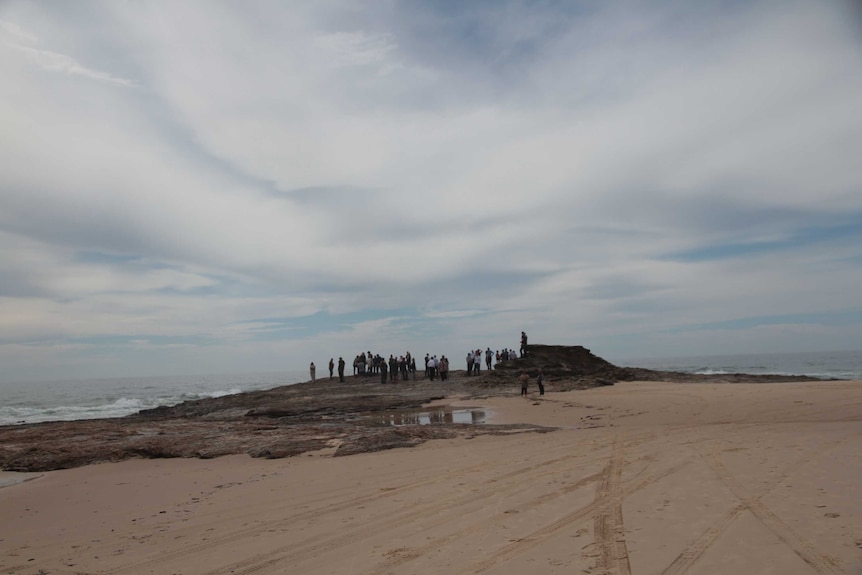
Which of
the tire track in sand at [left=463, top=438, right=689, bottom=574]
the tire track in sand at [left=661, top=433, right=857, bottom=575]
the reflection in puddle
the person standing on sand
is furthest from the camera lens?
the person standing on sand

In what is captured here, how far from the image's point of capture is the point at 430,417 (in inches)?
750

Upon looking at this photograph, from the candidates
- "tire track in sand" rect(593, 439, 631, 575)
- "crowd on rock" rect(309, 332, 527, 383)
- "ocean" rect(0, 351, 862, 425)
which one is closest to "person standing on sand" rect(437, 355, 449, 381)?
"crowd on rock" rect(309, 332, 527, 383)

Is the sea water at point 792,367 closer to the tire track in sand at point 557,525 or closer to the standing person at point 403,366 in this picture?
the standing person at point 403,366

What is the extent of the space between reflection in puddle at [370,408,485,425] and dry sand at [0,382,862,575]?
18.2 ft

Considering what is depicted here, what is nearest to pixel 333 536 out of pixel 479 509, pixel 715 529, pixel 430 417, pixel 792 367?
pixel 479 509

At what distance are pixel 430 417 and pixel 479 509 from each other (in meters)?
12.7

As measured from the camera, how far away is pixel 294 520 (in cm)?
668

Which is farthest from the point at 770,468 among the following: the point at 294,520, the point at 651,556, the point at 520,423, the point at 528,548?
the point at 520,423

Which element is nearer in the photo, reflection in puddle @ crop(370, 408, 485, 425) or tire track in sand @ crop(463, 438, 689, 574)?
tire track in sand @ crop(463, 438, 689, 574)

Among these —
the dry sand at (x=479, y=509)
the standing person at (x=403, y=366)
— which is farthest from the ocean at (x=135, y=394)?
the dry sand at (x=479, y=509)

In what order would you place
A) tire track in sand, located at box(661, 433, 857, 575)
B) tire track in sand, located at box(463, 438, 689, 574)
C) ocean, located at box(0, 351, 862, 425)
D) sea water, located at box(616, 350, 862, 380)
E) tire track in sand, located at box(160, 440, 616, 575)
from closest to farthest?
tire track in sand, located at box(661, 433, 857, 575) < tire track in sand, located at box(463, 438, 689, 574) < tire track in sand, located at box(160, 440, 616, 575) < ocean, located at box(0, 351, 862, 425) < sea water, located at box(616, 350, 862, 380)

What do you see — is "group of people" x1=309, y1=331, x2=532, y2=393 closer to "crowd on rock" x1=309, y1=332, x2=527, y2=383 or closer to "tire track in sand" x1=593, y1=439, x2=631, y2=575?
"crowd on rock" x1=309, y1=332, x2=527, y2=383

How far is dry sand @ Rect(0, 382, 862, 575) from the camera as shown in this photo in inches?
194

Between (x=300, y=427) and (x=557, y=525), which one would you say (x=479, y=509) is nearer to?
(x=557, y=525)
